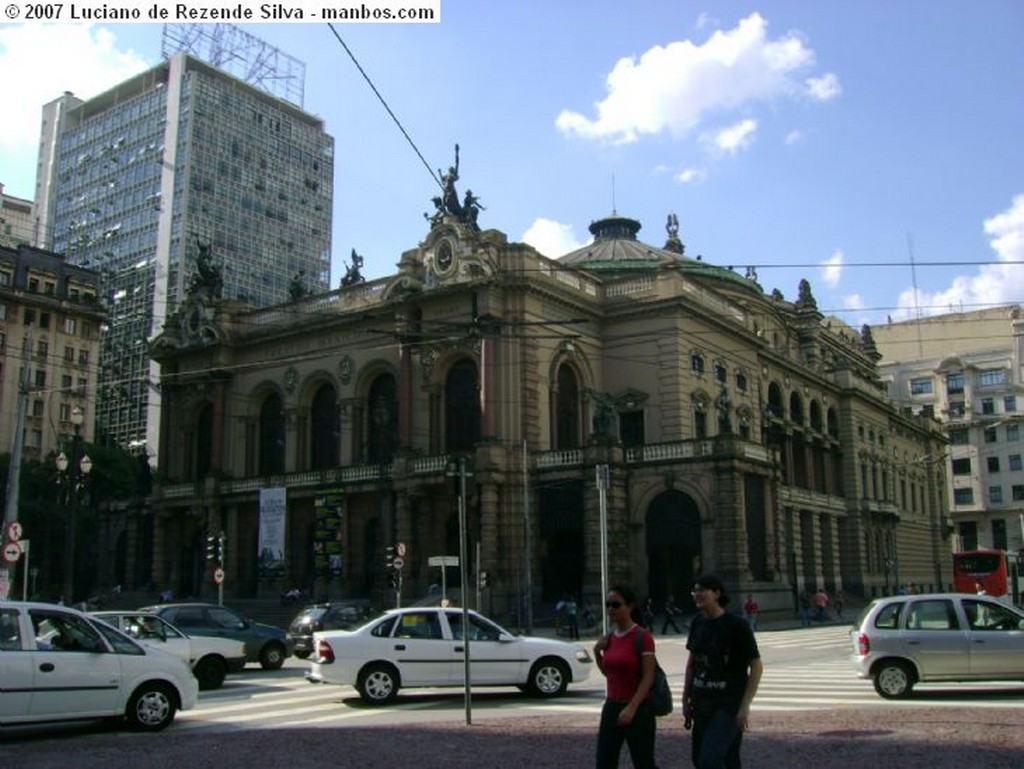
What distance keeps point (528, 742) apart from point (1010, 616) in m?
8.59

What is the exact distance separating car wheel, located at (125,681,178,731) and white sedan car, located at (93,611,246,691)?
5399 mm

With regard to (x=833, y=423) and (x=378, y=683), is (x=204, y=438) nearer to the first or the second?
(x=833, y=423)

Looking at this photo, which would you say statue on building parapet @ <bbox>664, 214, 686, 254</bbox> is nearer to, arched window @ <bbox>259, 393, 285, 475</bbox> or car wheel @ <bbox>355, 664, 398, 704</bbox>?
arched window @ <bbox>259, 393, 285, 475</bbox>

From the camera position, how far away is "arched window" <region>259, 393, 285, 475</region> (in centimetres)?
5605

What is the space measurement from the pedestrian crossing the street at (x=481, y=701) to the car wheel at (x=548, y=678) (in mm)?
201

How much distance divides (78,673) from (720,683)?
349 inches

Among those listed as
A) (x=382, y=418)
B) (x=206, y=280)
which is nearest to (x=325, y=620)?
(x=382, y=418)

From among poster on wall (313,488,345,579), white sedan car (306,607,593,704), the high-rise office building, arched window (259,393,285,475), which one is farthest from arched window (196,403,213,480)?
white sedan car (306,607,593,704)

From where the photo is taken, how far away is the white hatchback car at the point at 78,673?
42.2ft

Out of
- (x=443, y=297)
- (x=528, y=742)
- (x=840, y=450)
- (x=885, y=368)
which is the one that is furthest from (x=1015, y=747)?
(x=885, y=368)

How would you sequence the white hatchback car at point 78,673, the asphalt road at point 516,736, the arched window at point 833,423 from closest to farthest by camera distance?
1. the asphalt road at point 516,736
2. the white hatchback car at point 78,673
3. the arched window at point 833,423

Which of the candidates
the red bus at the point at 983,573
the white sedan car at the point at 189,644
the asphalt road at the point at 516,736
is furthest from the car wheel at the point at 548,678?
the red bus at the point at 983,573

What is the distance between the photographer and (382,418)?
165 feet

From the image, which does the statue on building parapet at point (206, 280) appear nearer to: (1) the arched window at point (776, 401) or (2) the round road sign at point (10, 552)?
(1) the arched window at point (776, 401)
